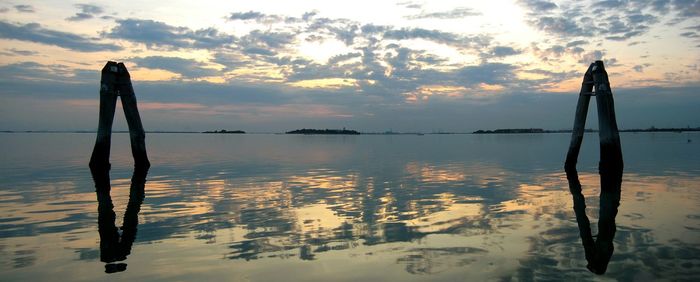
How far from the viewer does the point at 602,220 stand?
1198 centimetres

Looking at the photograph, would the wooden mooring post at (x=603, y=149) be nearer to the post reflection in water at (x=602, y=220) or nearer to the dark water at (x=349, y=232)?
the post reflection in water at (x=602, y=220)

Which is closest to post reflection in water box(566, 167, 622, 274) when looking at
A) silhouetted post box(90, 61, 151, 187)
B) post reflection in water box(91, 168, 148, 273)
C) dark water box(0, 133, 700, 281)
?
dark water box(0, 133, 700, 281)

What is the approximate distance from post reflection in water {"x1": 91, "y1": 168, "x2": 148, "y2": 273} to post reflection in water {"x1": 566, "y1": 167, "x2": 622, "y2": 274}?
7.70 m

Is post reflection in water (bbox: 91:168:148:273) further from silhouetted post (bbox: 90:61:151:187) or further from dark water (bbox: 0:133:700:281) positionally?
silhouetted post (bbox: 90:61:151:187)

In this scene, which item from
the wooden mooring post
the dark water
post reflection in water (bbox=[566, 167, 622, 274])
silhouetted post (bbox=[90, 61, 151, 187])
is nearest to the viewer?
the dark water

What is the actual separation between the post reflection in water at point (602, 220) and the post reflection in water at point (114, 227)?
7705mm

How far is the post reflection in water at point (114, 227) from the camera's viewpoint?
28.0ft

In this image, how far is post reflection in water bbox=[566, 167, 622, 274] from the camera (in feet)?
27.4

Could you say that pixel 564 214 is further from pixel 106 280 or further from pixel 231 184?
pixel 231 184

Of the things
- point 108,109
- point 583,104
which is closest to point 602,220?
point 583,104

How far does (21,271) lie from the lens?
771 centimetres

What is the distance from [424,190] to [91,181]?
14.0 m

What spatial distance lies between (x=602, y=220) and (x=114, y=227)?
11.4 metres

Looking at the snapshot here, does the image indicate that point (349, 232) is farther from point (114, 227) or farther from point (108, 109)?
point (108, 109)
